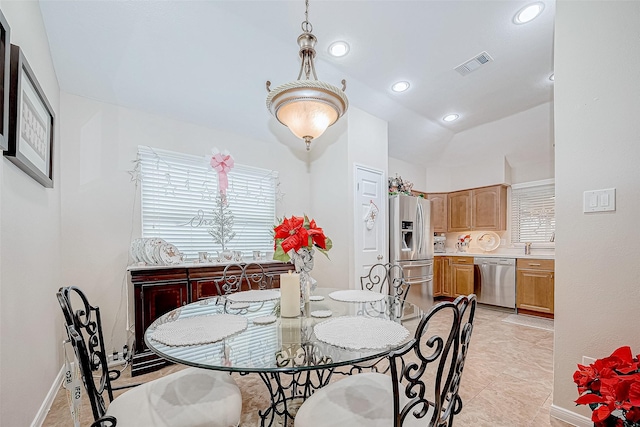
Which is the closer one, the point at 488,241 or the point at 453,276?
the point at 453,276

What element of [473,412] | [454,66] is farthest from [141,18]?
[473,412]

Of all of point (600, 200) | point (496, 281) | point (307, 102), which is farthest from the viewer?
point (496, 281)

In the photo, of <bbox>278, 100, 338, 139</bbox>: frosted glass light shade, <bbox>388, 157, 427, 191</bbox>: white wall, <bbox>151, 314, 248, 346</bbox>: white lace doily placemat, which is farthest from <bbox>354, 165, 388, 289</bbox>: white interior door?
<bbox>151, 314, 248, 346</bbox>: white lace doily placemat

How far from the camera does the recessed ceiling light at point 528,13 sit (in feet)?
7.68

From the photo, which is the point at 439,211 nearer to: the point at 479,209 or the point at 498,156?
the point at 479,209

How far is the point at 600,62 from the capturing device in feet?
5.54

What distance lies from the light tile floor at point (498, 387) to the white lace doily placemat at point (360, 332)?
3.21 ft

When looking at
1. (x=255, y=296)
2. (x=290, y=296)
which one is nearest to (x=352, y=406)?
(x=290, y=296)

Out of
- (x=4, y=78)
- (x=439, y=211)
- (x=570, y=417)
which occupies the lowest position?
(x=570, y=417)

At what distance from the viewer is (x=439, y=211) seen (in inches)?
226

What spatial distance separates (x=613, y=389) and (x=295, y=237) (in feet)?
4.81

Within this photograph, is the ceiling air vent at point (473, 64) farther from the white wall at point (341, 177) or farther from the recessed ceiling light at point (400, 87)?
the white wall at point (341, 177)

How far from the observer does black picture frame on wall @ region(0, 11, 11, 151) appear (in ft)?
4.32

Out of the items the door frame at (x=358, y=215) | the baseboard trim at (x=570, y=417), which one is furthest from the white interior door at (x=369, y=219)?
the baseboard trim at (x=570, y=417)
